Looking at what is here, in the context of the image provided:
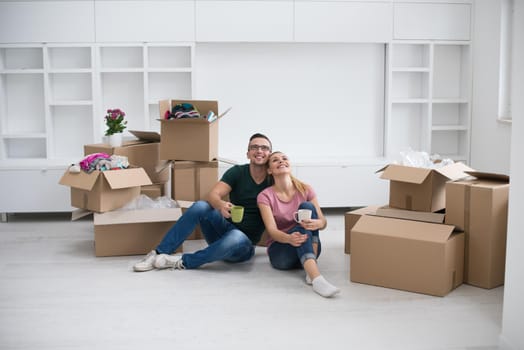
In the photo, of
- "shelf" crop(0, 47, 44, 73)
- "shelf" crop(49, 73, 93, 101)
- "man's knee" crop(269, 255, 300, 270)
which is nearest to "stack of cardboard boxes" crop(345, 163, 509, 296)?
"man's knee" crop(269, 255, 300, 270)

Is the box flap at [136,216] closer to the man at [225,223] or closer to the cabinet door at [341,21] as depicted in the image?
the man at [225,223]

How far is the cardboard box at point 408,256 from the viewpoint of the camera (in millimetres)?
3439

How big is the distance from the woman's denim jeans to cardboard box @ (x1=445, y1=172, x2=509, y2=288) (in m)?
Answer: 0.79

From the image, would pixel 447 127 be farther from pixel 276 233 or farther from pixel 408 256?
pixel 276 233

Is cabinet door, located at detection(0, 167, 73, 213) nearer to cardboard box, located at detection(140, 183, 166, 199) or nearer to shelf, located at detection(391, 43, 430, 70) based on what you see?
cardboard box, located at detection(140, 183, 166, 199)

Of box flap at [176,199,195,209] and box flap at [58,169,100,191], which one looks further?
box flap at [176,199,195,209]

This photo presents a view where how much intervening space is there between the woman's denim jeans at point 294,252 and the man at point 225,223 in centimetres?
18

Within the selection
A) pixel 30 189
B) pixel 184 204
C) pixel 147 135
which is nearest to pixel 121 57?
pixel 147 135

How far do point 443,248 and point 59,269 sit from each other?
91.6 inches

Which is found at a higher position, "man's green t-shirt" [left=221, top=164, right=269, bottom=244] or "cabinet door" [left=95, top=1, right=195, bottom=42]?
"cabinet door" [left=95, top=1, right=195, bottom=42]

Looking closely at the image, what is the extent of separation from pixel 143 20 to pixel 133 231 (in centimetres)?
210

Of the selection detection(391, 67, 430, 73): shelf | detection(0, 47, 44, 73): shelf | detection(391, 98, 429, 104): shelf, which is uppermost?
detection(0, 47, 44, 73): shelf

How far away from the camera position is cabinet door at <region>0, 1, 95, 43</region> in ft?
A: 17.8

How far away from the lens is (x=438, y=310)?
10.6ft
